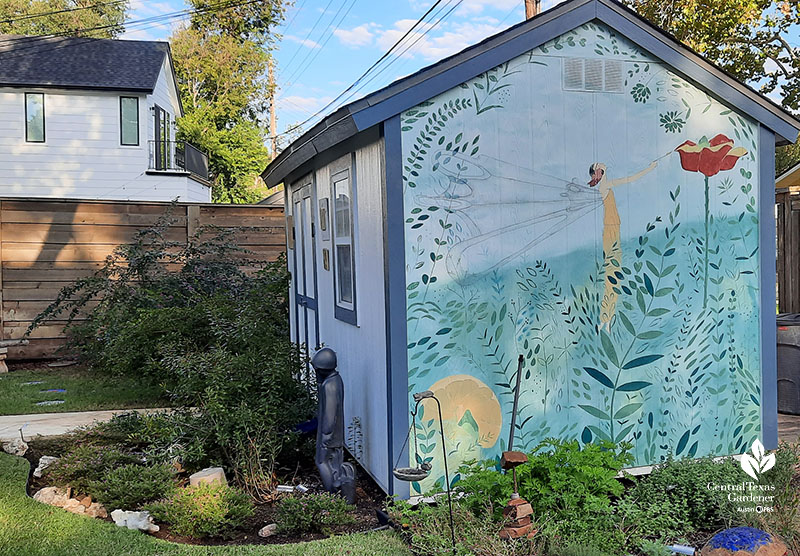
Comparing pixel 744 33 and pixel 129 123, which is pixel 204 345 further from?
pixel 129 123

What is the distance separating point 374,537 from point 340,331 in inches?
86.8

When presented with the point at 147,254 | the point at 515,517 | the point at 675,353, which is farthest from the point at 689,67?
the point at 147,254

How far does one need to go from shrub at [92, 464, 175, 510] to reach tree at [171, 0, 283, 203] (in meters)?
23.5

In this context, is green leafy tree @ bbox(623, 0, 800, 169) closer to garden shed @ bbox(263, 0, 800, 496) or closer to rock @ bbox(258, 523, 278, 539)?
garden shed @ bbox(263, 0, 800, 496)

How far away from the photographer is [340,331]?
6.18 meters

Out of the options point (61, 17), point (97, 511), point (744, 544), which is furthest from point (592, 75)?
point (61, 17)

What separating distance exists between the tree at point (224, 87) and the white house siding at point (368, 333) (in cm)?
2314

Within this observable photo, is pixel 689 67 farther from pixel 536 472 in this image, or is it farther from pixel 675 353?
pixel 536 472

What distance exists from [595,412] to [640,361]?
51 centimetres

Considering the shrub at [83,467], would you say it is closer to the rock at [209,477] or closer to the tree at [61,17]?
the rock at [209,477]

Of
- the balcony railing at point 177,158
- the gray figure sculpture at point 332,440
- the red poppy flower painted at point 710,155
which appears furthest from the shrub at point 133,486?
the balcony railing at point 177,158

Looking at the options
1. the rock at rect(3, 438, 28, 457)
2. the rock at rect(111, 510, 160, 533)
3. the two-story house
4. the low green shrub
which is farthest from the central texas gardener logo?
the two-story house

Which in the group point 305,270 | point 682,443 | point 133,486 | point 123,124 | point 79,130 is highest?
point 123,124

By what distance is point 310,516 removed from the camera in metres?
4.54
